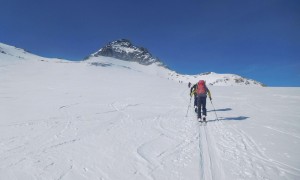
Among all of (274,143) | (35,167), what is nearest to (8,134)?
(35,167)

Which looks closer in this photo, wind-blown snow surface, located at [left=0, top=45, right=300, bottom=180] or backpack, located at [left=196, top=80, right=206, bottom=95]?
wind-blown snow surface, located at [left=0, top=45, right=300, bottom=180]

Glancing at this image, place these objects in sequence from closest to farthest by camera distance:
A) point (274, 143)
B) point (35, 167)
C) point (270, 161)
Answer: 1. point (35, 167)
2. point (270, 161)
3. point (274, 143)

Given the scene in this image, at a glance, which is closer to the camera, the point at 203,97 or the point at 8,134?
the point at 8,134

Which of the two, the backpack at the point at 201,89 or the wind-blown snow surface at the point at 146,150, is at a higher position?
the backpack at the point at 201,89

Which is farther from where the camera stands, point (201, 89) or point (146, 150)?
point (201, 89)

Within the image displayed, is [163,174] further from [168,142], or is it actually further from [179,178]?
A: [168,142]

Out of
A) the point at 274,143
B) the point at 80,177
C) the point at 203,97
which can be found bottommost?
the point at 80,177

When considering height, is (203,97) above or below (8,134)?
above

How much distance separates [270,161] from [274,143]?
1.77 meters

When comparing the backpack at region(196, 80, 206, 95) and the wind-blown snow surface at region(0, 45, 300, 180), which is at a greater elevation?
the backpack at region(196, 80, 206, 95)

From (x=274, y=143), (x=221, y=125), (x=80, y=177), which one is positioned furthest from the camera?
(x=221, y=125)

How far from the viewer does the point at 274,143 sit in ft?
23.3

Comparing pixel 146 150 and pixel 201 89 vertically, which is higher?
pixel 201 89

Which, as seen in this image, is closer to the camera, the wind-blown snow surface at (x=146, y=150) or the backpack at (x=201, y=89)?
the wind-blown snow surface at (x=146, y=150)
